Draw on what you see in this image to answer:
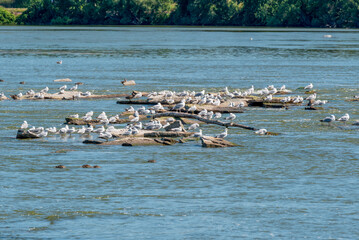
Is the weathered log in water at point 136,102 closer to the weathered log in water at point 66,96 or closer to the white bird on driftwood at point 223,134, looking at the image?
the weathered log in water at point 66,96

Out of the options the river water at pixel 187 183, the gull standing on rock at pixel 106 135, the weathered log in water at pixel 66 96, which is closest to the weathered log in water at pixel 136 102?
the river water at pixel 187 183

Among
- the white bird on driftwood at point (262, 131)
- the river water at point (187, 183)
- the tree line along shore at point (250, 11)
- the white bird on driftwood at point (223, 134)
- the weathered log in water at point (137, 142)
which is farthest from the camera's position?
the tree line along shore at point (250, 11)

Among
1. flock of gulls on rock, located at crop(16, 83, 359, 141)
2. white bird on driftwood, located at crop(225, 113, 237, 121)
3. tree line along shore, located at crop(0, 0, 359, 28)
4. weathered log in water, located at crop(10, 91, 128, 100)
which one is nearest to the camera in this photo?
flock of gulls on rock, located at crop(16, 83, 359, 141)

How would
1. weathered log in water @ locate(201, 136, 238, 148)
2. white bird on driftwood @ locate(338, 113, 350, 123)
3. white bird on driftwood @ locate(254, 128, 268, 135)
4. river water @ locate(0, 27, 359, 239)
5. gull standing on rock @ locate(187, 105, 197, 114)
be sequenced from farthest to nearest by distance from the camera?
gull standing on rock @ locate(187, 105, 197, 114) → white bird on driftwood @ locate(338, 113, 350, 123) → white bird on driftwood @ locate(254, 128, 268, 135) → weathered log in water @ locate(201, 136, 238, 148) → river water @ locate(0, 27, 359, 239)

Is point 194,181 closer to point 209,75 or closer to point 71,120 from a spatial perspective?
point 71,120

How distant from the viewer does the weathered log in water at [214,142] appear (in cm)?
2209

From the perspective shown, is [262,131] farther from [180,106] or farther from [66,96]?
[66,96]

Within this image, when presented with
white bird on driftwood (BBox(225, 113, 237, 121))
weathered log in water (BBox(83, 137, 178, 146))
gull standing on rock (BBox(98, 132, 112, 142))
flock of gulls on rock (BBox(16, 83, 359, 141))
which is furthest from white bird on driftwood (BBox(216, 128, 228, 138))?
white bird on driftwood (BBox(225, 113, 237, 121))

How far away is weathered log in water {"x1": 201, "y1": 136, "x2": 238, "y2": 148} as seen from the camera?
72.5ft

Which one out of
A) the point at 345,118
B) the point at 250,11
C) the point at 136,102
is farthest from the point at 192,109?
the point at 250,11

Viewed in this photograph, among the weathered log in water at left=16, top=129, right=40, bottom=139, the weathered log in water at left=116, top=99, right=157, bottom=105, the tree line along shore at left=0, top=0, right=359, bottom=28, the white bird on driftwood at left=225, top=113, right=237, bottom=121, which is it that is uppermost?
the weathered log in water at left=16, top=129, right=40, bottom=139

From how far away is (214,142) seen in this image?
22219 mm

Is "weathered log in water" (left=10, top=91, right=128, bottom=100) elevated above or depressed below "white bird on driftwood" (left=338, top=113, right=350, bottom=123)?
below

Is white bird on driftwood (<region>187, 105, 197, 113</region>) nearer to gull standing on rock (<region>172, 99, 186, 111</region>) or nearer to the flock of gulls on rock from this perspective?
the flock of gulls on rock
